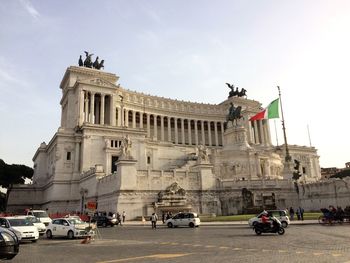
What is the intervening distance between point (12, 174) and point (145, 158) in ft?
113

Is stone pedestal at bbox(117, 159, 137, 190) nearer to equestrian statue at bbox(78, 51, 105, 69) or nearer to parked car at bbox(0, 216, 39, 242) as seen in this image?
parked car at bbox(0, 216, 39, 242)

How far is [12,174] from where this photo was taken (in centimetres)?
8281

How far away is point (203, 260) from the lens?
12.9 m

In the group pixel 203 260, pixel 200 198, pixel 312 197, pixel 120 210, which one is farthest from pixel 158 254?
pixel 312 197

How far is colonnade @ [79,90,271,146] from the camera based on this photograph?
90000 millimetres

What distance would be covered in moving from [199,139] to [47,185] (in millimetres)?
60961

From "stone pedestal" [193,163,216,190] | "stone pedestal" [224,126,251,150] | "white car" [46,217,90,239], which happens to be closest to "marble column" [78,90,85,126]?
"stone pedestal" [224,126,251,150]

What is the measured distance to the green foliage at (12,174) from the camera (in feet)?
266

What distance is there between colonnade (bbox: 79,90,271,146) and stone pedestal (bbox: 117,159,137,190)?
141 feet

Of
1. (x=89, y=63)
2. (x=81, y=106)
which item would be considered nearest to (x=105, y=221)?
(x=81, y=106)

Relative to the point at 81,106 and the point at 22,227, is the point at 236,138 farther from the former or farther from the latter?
the point at 22,227

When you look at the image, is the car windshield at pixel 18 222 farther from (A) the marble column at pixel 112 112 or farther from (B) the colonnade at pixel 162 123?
(A) the marble column at pixel 112 112

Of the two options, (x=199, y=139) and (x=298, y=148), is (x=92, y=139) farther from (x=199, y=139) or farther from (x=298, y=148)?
(x=298, y=148)

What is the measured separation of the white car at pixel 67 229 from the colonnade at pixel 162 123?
61.8 metres
